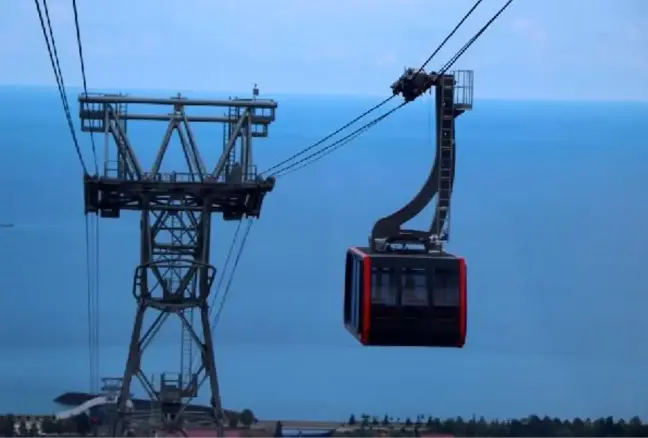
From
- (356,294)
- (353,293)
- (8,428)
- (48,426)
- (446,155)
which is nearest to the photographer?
(446,155)

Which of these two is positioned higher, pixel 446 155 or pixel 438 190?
pixel 446 155

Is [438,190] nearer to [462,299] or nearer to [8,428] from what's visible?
[462,299]

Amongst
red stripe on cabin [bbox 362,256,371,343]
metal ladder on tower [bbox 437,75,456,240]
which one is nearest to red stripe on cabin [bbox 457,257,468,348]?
metal ladder on tower [bbox 437,75,456,240]

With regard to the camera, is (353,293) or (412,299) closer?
(412,299)

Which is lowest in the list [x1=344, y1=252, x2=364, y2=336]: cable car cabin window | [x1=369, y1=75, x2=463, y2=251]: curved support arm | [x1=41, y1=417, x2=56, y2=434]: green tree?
[x1=41, y1=417, x2=56, y2=434]: green tree

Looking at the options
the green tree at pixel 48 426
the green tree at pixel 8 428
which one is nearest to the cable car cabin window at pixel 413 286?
the green tree at pixel 48 426

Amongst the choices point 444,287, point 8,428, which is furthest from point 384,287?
point 8,428

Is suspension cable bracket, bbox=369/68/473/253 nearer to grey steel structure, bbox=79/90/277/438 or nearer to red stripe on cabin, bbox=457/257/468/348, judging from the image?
red stripe on cabin, bbox=457/257/468/348

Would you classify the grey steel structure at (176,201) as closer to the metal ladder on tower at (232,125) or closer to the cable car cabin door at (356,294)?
the metal ladder on tower at (232,125)

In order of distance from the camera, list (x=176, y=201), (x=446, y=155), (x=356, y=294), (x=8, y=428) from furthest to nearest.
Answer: (x=8, y=428) < (x=176, y=201) < (x=356, y=294) < (x=446, y=155)
